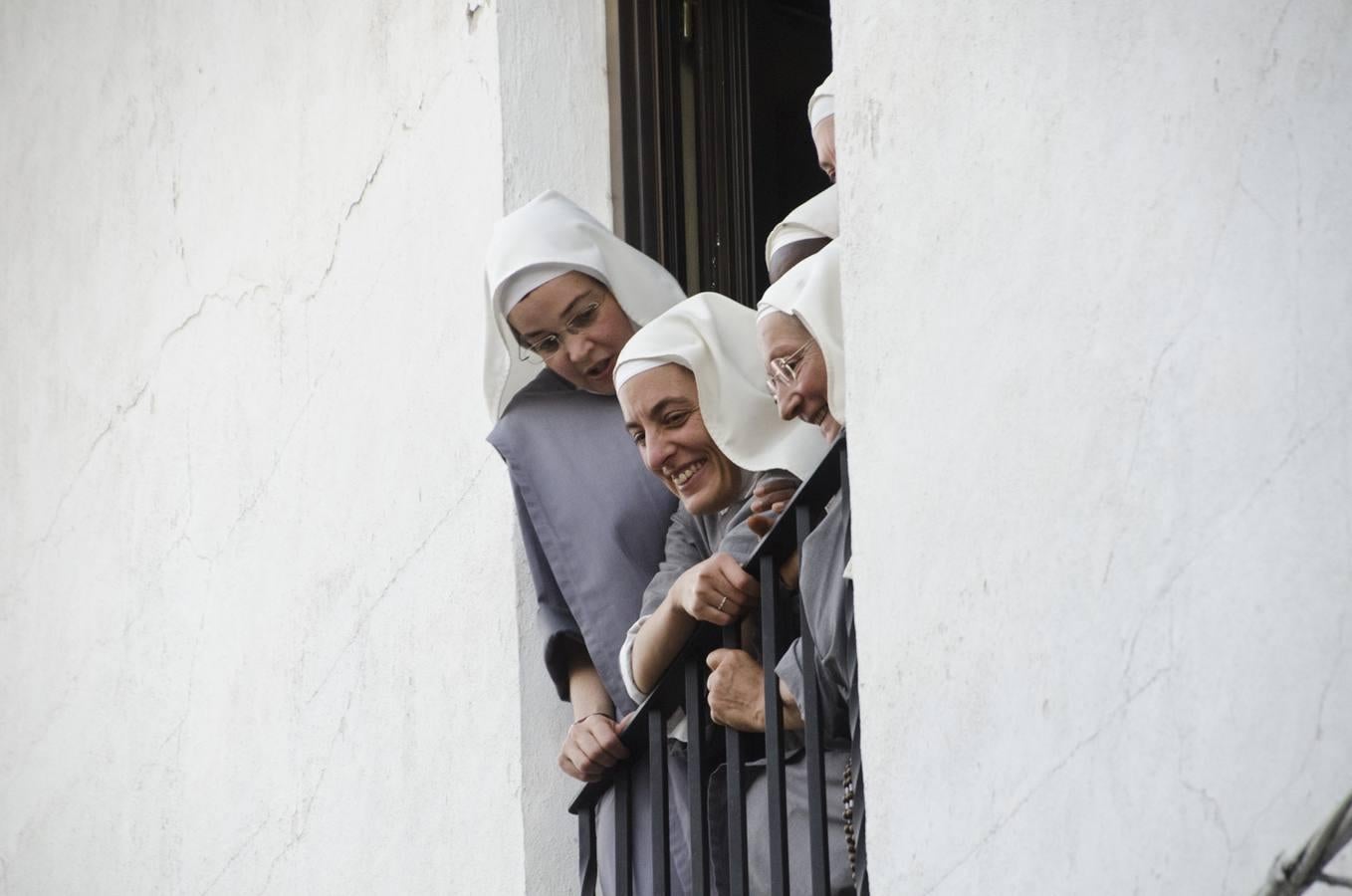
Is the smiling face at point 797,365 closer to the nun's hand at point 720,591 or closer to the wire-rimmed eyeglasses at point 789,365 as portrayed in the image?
the wire-rimmed eyeglasses at point 789,365

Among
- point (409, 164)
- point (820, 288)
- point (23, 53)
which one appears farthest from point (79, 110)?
point (820, 288)

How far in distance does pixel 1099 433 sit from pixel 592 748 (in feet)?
4.89

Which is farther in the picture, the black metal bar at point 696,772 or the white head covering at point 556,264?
the white head covering at point 556,264

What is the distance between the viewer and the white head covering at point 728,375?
11.2ft

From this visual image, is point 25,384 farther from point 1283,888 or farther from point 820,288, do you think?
point 1283,888

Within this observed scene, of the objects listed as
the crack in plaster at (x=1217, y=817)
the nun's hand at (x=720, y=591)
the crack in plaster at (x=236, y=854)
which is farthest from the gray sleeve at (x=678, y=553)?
the crack in plaster at (x=236, y=854)

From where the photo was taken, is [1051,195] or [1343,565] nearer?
[1343,565]

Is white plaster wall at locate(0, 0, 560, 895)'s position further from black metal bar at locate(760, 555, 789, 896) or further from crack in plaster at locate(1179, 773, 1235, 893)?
crack in plaster at locate(1179, 773, 1235, 893)

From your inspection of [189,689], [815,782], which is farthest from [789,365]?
[189,689]

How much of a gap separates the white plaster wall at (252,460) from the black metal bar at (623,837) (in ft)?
2.08

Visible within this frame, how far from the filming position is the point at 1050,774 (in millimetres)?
2604

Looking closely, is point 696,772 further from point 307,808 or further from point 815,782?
point 307,808

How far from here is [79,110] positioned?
679 centimetres

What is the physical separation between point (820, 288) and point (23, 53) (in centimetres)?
482
